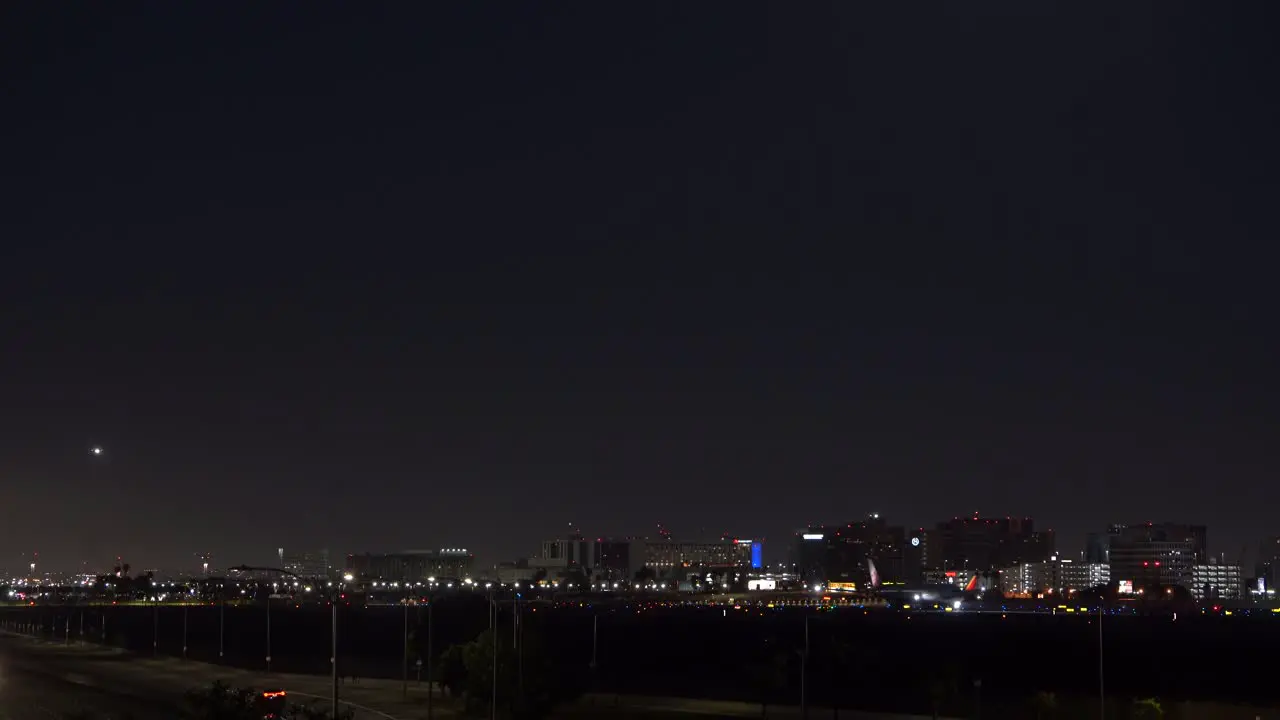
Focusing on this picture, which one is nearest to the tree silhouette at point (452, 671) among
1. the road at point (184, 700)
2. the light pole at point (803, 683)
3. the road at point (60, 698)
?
the road at point (184, 700)

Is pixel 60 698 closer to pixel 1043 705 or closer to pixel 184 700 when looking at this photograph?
pixel 184 700

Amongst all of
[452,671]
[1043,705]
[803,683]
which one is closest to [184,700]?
[452,671]

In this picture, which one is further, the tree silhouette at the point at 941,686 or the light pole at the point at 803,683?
the tree silhouette at the point at 941,686

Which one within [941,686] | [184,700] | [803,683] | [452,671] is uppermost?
[803,683]

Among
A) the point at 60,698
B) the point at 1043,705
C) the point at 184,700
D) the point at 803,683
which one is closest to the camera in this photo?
the point at 184,700

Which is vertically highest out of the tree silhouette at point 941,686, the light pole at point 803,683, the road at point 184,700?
the light pole at point 803,683

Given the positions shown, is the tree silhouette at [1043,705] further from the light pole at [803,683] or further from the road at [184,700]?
the light pole at [803,683]

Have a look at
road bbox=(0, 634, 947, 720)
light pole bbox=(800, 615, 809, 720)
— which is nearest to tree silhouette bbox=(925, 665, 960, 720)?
road bbox=(0, 634, 947, 720)

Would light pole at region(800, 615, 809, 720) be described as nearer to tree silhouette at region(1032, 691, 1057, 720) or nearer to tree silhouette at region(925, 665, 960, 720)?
tree silhouette at region(925, 665, 960, 720)

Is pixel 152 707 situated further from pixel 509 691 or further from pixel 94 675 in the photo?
pixel 94 675

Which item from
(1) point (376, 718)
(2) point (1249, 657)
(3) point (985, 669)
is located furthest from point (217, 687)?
(2) point (1249, 657)

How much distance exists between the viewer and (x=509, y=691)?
64500 millimetres

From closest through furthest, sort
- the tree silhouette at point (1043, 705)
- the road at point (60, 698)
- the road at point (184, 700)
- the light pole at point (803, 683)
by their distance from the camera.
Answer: the light pole at point (803, 683) → the road at point (60, 698) → the road at point (184, 700) → the tree silhouette at point (1043, 705)

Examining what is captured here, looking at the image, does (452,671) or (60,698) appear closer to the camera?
(60,698)
